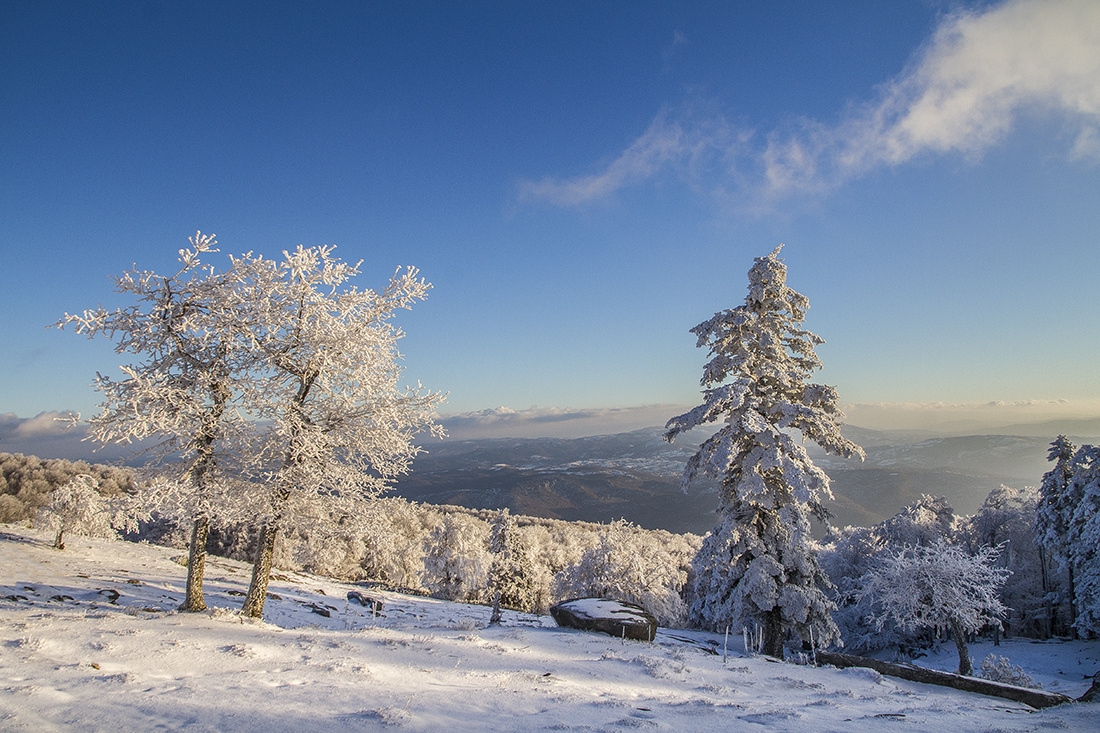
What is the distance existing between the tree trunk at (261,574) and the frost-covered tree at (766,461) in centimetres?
1407

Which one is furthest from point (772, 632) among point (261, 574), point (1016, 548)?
point (1016, 548)

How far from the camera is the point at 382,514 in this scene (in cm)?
1394

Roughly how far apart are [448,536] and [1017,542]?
6385cm

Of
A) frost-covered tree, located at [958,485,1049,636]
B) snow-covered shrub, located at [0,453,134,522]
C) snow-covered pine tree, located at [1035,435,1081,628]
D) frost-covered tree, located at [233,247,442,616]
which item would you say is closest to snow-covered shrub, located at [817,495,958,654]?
frost-covered tree, located at [958,485,1049,636]

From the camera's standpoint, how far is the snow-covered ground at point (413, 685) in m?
5.70

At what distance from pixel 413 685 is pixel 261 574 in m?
9.31

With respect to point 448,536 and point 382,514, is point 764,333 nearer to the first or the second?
point 382,514

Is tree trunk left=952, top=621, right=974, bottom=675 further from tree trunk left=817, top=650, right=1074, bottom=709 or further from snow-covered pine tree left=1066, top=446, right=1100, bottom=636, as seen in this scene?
tree trunk left=817, top=650, right=1074, bottom=709

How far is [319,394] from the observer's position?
14125 millimetres

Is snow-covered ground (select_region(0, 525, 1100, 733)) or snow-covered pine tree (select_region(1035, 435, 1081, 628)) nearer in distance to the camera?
snow-covered ground (select_region(0, 525, 1100, 733))

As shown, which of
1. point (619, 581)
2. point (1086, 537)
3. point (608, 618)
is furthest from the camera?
point (619, 581)

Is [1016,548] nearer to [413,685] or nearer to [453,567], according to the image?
[453,567]

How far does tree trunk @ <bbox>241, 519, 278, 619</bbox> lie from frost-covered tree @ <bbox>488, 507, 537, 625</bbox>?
30.5 meters

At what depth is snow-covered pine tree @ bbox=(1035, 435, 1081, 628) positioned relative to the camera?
3647cm
